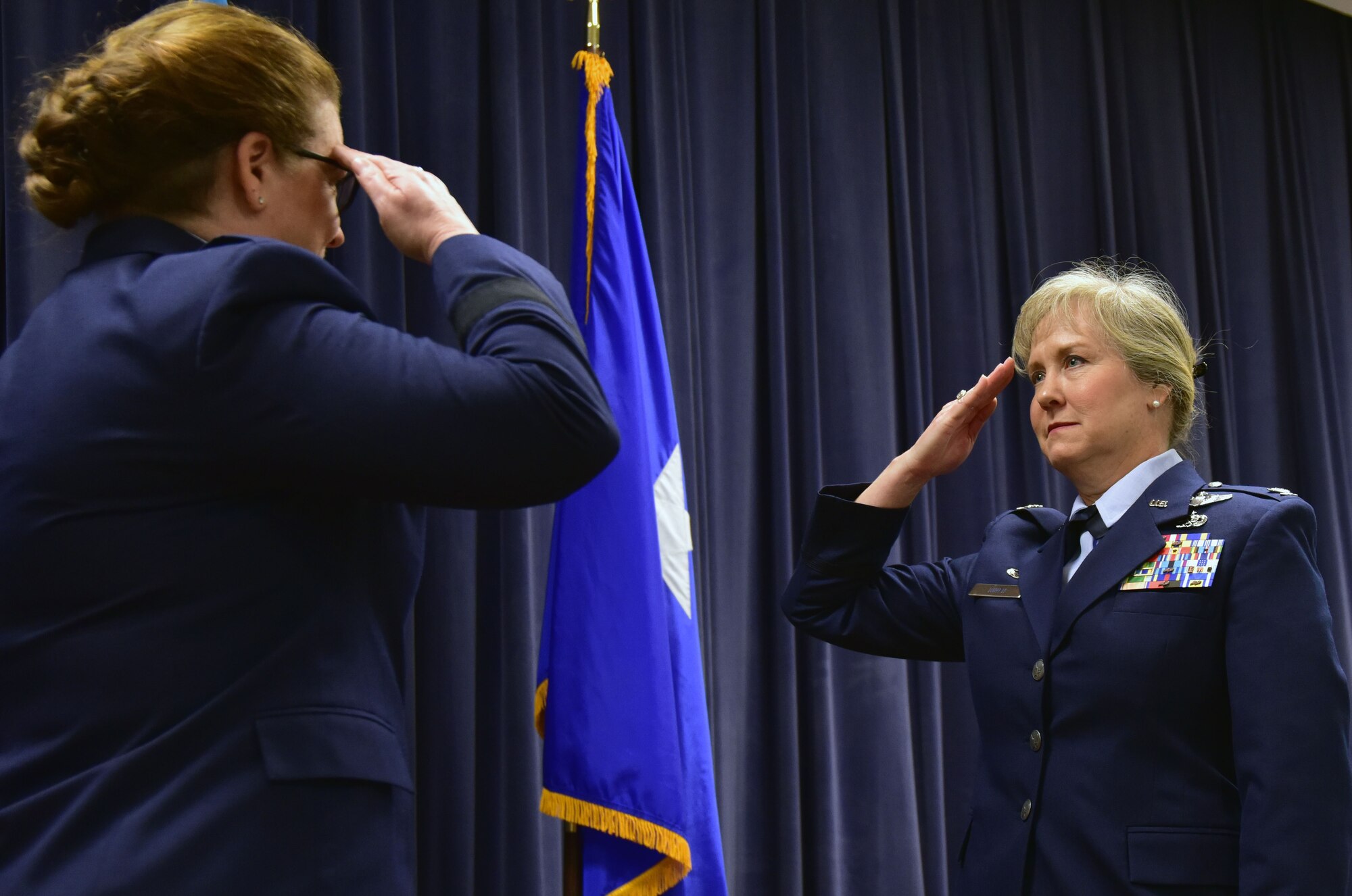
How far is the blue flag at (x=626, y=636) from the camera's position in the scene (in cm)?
220

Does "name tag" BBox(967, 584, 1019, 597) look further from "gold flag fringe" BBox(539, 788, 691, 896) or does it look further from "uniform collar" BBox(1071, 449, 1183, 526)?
"gold flag fringe" BBox(539, 788, 691, 896)

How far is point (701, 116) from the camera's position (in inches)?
133

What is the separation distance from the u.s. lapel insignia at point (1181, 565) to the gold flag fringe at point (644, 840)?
961 mm

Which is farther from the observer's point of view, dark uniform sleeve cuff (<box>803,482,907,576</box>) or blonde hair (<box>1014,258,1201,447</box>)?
dark uniform sleeve cuff (<box>803,482,907,576</box>)

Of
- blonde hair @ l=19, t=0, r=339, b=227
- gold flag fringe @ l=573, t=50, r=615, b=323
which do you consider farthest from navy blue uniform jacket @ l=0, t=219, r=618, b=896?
gold flag fringe @ l=573, t=50, r=615, b=323

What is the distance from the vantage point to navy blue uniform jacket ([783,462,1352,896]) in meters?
1.45

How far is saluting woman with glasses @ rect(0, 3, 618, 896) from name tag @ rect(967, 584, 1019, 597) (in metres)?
1.11

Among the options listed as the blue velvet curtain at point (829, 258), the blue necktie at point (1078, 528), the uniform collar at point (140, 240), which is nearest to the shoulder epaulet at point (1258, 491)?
the blue necktie at point (1078, 528)

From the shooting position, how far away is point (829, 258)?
3.55m

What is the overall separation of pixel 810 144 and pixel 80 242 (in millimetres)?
2033

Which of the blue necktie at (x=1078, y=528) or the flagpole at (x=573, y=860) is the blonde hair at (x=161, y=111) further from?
the flagpole at (x=573, y=860)

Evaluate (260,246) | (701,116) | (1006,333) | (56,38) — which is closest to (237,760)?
(260,246)

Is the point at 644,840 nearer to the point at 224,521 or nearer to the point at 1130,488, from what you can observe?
the point at 1130,488

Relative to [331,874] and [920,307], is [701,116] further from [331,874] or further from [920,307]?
[331,874]
